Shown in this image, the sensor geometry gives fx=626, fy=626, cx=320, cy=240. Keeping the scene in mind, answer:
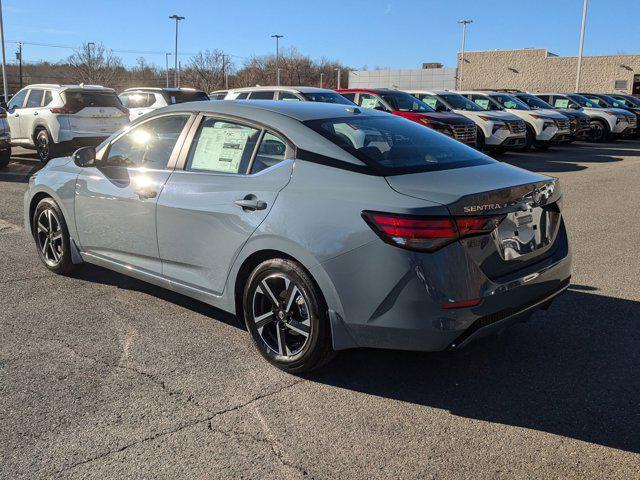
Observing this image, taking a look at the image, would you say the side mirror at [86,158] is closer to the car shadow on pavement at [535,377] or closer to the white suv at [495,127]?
the car shadow on pavement at [535,377]

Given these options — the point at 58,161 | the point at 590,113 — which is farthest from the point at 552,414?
the point at 590,113

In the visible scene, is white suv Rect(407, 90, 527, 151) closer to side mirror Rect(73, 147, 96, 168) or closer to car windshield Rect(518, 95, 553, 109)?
car windshield Rect(518, 95, 553, 109)

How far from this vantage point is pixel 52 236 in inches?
217

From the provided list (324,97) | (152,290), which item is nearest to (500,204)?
(152,290)

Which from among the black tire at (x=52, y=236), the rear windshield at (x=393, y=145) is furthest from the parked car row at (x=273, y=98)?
the rear windshield at (x=393, y=145)

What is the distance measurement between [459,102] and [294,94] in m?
6.17

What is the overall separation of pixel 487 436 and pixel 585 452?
0.44 meters

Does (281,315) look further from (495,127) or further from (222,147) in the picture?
(495,127)

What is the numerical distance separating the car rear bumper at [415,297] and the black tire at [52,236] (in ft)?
9.85

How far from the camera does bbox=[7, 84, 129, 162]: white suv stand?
13758 mm

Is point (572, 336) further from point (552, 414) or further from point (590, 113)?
point (590, 113)

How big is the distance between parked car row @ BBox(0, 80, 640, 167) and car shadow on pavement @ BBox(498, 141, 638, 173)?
0.47 m

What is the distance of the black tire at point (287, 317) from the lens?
135 inches

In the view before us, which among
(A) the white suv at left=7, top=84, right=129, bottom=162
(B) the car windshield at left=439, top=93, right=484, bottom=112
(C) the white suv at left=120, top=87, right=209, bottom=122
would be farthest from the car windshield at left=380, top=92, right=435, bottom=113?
(A) the white suv at left=7, top=84, right=129, bottom=162
